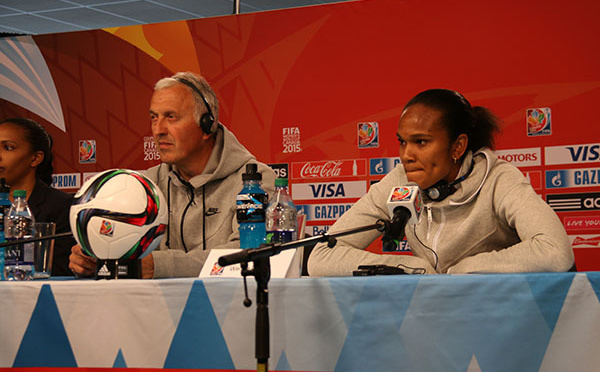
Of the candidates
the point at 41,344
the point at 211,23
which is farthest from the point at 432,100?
the point at 211,23

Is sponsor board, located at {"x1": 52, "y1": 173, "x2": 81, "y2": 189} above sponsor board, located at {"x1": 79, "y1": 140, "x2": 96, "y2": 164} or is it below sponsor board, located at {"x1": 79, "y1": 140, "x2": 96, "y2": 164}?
below

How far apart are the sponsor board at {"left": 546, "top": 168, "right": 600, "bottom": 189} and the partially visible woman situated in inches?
92.8

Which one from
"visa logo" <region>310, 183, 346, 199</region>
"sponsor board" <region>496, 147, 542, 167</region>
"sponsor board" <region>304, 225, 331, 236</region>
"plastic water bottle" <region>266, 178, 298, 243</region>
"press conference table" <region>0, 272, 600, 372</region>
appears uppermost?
"sponsor board" <region>496, 147, 542, 167</region>

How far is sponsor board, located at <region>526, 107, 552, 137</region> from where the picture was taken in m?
3.61

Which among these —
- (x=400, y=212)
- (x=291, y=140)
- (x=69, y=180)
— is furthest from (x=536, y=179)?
(x=69, y=180)

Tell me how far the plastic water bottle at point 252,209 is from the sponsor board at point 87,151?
268 cm

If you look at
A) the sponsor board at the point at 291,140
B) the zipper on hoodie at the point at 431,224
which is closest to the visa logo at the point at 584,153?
the sponsor board at the point at 291,140

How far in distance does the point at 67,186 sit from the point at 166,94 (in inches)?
87.4

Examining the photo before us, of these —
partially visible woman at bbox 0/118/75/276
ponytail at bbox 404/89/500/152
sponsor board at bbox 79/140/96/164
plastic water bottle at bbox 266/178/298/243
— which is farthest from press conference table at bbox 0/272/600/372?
sponsor board at bbox 79/140/96/164

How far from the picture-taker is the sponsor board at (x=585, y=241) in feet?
11.6

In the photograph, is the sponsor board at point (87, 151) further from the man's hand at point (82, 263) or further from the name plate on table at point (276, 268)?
the name plate on table at point (276, 268)

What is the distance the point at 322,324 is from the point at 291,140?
9.10 ft

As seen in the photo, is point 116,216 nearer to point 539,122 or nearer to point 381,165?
point 381,165

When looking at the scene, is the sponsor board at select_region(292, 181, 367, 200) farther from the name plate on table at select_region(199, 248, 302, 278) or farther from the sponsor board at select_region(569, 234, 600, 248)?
the name plate on table at select_region(199, 248, 302, 278)
